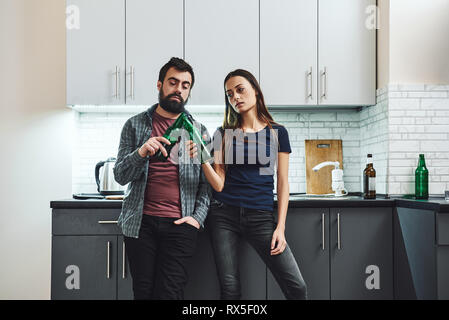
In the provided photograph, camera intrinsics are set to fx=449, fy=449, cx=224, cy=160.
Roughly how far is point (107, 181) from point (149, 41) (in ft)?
3.04

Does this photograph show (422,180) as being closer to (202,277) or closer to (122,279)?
(202,277)

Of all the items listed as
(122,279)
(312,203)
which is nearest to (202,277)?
(122,279)

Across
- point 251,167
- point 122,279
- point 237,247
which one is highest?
point 251,167

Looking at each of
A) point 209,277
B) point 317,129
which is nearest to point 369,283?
point 209,277

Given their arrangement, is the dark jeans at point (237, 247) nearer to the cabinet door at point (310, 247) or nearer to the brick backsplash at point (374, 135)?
the cabinet door at point (310, 247)

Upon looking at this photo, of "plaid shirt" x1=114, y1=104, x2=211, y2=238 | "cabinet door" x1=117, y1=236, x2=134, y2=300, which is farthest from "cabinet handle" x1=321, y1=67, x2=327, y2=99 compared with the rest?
"cabinet door" x1=117, y1=236, x2=134, y2=300

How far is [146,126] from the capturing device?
6.91ft

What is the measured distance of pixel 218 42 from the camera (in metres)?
2.85

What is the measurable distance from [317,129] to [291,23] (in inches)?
29.7

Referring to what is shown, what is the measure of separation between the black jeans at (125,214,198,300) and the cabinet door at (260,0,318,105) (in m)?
1.20

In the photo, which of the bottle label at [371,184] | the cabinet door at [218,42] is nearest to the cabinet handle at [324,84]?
the cabinet door at [218,42]

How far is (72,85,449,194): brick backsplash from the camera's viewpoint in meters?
2.73

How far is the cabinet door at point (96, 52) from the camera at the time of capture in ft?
9.23
